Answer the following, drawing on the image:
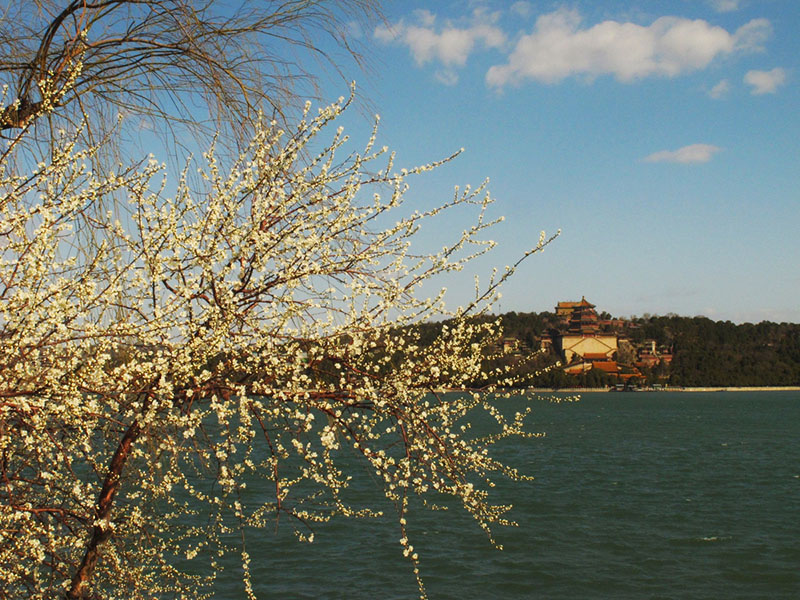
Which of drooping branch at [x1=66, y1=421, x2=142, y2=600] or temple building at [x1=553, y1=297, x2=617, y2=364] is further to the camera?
temple building at [x1=553, y1=297, x2=617, y2=364]

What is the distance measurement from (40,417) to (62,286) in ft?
1.51

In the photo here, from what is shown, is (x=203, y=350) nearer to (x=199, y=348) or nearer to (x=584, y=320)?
(x=199, y=348)

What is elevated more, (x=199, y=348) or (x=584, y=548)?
(x=199, y=348)

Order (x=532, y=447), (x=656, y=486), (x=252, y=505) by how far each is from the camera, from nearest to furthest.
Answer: (x=252, y=505)
(x=656, y=486)
(x=532, y=447)

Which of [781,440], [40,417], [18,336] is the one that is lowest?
[781,440]

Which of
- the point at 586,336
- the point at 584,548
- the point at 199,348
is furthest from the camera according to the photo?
the point at 586,336

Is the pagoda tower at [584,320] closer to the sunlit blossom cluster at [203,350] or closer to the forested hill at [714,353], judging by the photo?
the forested hill at [714,353]

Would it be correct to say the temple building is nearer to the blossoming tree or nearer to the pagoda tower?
the pagoda tower

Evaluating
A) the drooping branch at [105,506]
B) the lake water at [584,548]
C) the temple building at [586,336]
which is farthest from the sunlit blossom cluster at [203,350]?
the temple building at [586,336]

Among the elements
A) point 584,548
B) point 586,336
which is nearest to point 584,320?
point 586,336

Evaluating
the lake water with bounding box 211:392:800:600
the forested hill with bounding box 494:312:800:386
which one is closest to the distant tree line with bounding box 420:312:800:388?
the forested hill with bounding box 494:312:800:386

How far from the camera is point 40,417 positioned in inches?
97.1

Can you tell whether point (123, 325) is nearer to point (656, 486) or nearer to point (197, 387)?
point (197, 387)

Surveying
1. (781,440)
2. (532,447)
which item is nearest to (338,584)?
(532,447)
